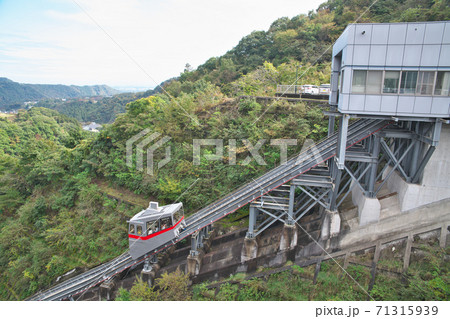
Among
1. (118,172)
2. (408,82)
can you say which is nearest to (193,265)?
(118,172)

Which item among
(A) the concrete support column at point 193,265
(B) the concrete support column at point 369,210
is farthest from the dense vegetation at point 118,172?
(B) the concrete support column at point 369,210

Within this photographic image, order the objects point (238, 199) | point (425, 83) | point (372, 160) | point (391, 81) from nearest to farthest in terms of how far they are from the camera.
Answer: point (425, 83) → point (391, 81) → point (372, 160) → point (238, 199)

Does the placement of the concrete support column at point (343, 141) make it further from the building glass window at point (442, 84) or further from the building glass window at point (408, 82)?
the building glass window at point (442, 84)

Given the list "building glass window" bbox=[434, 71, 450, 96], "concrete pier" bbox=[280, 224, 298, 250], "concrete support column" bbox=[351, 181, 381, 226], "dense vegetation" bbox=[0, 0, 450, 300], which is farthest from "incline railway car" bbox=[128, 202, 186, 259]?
"building glass window" bbox=[434, 71, 450, 96]

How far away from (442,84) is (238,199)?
1168 centimetres

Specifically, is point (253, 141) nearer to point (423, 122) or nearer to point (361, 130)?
point (361, 130)

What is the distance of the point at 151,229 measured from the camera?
14.9m

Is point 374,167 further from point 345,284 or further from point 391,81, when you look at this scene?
point 345,284

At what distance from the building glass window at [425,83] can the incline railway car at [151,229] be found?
14202 millimetres

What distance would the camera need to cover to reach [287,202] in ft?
51.8

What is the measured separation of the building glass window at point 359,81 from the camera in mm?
11914

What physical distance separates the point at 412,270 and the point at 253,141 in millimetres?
12655

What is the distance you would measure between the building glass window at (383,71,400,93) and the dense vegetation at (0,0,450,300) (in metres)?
7.02

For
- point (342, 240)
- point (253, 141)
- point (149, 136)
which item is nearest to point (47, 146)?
point (149, 136)
